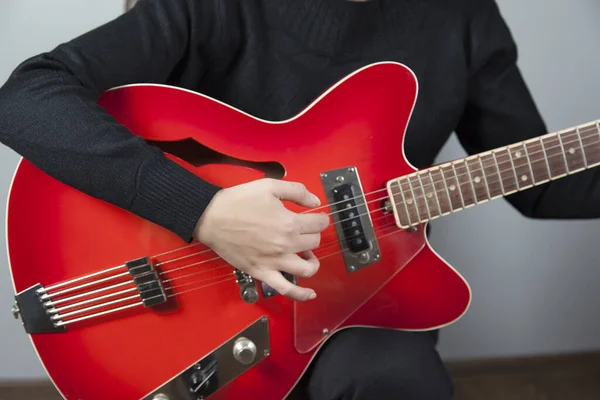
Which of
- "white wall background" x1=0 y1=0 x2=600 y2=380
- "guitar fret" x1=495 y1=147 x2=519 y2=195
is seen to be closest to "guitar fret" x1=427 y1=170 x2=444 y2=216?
"guitar fret" x1=495 y1=147 x2=519 y2=195

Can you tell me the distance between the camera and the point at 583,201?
0.85 meters

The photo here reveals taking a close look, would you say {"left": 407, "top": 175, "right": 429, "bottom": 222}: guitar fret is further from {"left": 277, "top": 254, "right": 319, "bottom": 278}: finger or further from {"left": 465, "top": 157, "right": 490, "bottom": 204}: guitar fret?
{"left": 277, "top": 254, "right": 319, "bottom": 278}: finger

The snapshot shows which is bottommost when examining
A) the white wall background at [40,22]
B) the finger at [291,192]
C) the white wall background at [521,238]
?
the white wall background at [521,238]

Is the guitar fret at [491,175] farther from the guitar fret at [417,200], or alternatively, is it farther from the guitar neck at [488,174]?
the guitar fret at [417,200]

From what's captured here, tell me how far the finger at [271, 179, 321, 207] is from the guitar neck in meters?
0.15

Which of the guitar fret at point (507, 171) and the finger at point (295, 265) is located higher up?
the finger at point (295, 265)

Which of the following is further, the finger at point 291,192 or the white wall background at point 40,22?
the white wall background at point 40,22

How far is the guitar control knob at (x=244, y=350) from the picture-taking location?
2.15 ft

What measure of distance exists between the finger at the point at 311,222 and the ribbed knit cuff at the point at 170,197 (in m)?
0.11

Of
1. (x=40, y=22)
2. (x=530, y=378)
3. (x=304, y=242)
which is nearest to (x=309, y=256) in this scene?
(x=304, y=242)

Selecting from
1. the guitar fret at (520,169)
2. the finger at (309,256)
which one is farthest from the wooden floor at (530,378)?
the finger at (309,256)

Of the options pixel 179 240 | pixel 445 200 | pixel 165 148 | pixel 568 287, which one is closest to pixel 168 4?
pixel 165 148

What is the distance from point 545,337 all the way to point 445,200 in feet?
2.87

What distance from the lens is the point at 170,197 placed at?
580mm
